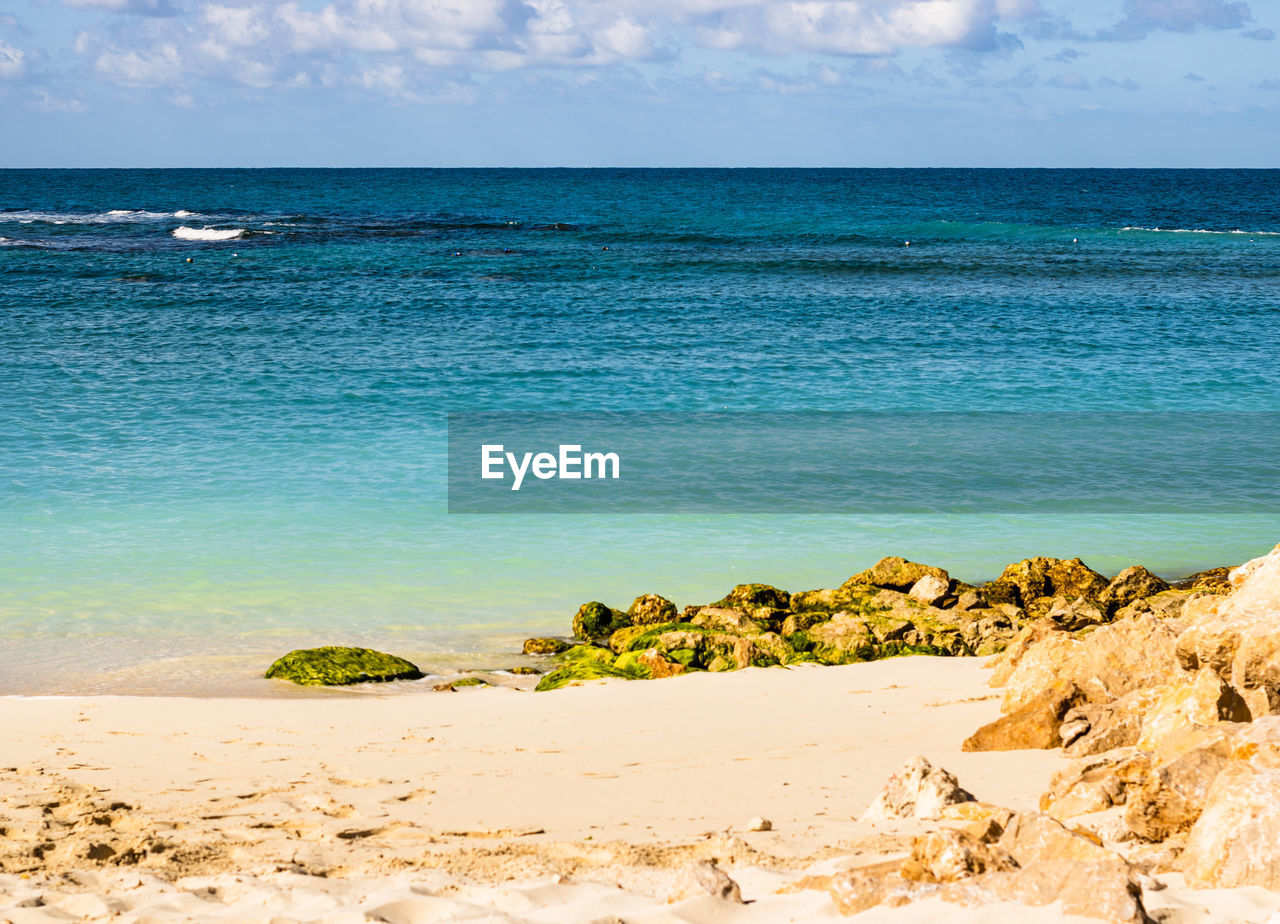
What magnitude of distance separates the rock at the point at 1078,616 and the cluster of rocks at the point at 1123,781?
2.08 m

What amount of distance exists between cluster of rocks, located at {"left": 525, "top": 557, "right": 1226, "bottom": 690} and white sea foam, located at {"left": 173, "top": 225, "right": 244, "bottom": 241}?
122ft

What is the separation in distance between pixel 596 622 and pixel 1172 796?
6364 mm

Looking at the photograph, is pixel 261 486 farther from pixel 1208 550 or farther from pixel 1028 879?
pixel 1028 879

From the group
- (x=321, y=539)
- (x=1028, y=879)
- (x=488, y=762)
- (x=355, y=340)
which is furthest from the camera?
(x=355, y=340)

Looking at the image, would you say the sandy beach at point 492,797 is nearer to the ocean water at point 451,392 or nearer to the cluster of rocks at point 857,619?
the cluster of rocks at point 857,619

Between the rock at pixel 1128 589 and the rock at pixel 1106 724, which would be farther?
the rock at pixel 1128 589

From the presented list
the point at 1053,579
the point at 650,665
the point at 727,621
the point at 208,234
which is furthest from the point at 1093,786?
the point at 208,234

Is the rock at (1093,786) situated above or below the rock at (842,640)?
above

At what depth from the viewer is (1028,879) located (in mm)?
3977

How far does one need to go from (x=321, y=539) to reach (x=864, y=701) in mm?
7123

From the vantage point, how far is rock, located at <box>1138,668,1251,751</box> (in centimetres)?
537

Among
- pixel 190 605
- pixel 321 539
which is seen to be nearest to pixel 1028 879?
pixel 190 605

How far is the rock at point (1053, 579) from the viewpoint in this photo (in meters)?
11.3

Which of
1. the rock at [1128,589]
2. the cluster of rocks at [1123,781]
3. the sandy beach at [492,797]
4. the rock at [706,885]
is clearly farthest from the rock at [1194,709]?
the rock at [1128,589]
